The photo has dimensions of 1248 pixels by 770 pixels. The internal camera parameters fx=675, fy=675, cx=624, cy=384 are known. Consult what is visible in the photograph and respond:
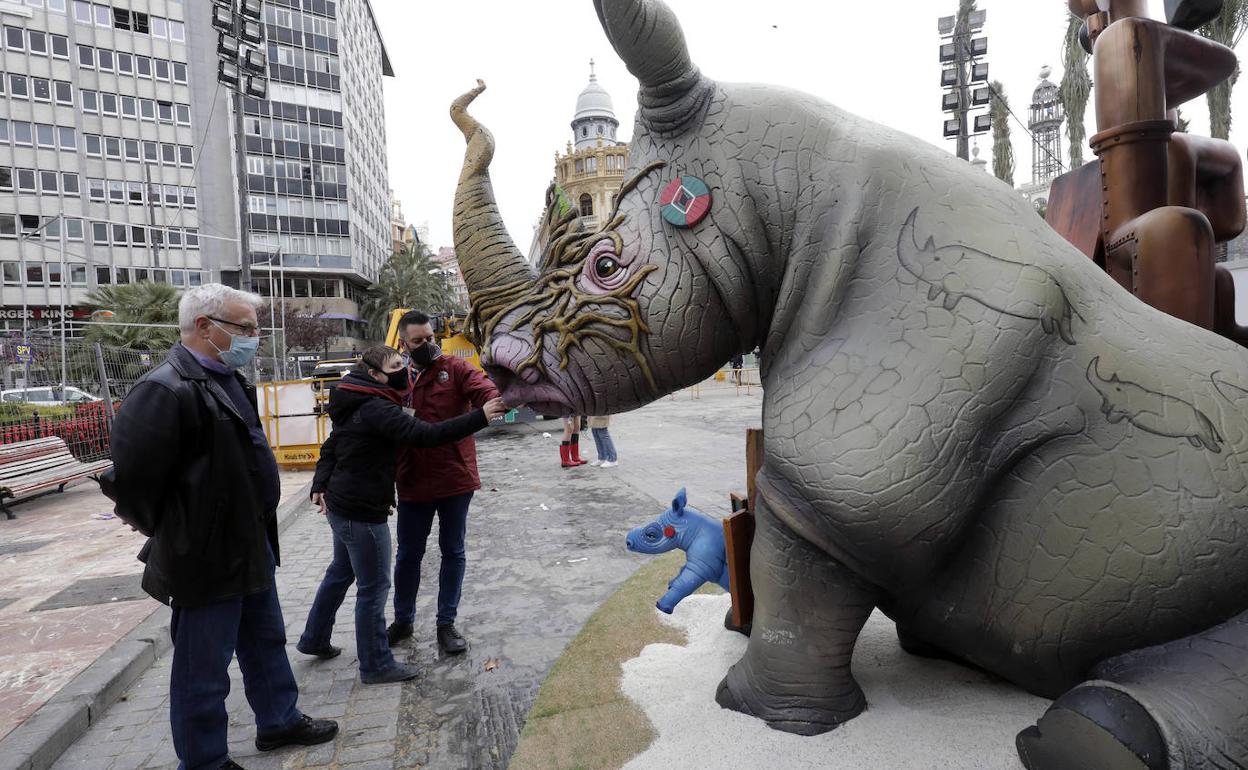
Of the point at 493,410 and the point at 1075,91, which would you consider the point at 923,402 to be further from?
the point at 1075,91

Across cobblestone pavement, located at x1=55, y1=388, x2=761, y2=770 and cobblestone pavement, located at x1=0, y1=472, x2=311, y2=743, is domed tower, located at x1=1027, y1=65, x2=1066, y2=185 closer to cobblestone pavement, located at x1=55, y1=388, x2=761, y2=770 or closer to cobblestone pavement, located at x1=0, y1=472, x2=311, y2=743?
cobblestone pavement, located at x1=55, y1=388, x2=761, y2=770

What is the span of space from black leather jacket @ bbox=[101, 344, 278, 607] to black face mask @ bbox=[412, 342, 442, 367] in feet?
4.19

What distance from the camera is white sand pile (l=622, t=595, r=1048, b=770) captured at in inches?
51.6

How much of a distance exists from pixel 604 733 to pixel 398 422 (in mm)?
1892

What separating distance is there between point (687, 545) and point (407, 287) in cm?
4423

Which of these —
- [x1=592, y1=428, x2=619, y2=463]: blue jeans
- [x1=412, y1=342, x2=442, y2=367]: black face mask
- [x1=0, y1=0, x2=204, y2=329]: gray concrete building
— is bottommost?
[x1=592, y1=428, x2=619, y2=463]: blue jeans

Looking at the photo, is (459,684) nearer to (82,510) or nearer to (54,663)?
(54,663)

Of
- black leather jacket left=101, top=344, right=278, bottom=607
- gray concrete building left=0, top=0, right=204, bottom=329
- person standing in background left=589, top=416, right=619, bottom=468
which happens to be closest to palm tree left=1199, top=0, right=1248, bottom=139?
person standing in background left=589, top=416, right=619, bottom=468

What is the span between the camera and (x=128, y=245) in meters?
35.2

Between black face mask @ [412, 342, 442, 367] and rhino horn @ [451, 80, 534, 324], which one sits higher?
rhino horn @ [451, 80, 534, 324]

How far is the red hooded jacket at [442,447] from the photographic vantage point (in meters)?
3.53

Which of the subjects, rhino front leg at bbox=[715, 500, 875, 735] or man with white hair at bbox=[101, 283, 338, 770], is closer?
rhino front leg at bbox=[715, 500, 875, 735]

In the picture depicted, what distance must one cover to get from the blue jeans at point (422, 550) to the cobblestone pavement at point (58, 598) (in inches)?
62.6

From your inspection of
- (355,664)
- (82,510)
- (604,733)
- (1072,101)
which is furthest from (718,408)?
(604,733)
